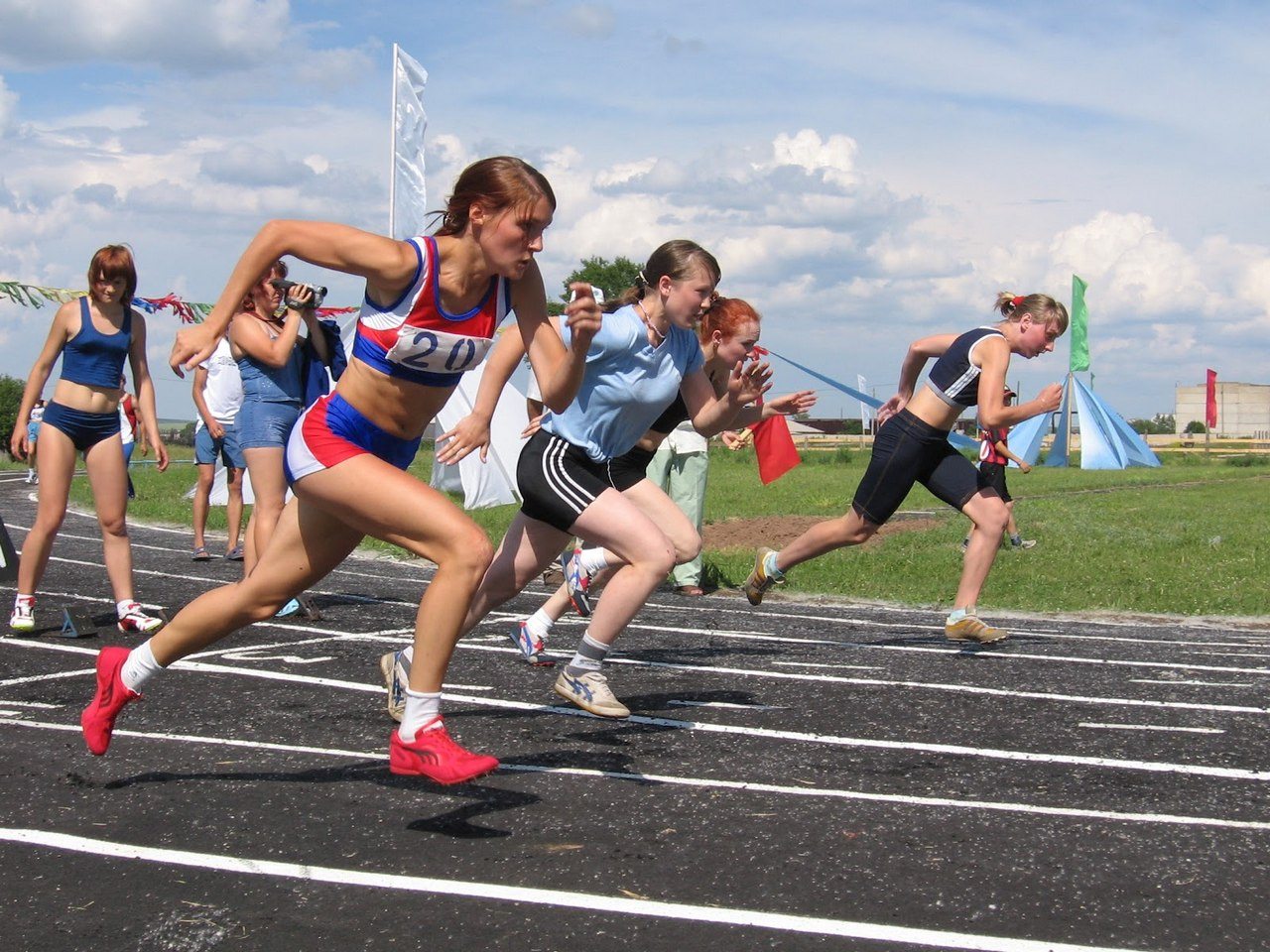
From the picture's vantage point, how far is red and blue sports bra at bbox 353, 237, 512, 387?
4500 mm

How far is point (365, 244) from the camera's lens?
14.4 ft

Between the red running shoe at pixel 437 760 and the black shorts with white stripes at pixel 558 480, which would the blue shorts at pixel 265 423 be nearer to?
the black shorts with white stripes at pixel 558 480

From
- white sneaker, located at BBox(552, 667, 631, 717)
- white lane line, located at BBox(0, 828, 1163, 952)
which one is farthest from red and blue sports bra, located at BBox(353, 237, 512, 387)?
white sneaker, located at BBox(552, 667, 631, 717)

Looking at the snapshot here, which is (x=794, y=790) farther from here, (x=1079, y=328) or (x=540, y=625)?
(x=1079, y=328)

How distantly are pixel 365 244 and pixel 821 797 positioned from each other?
7.57ft

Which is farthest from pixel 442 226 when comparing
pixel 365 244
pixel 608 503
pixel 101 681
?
pixel 101 681

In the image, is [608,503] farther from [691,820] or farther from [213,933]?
[213,933]

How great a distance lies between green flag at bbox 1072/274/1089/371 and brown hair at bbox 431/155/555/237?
136 ft

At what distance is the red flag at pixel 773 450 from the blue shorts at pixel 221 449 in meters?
3.82

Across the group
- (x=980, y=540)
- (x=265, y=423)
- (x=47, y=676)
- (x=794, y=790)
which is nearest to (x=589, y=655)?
(x=794, y=790)

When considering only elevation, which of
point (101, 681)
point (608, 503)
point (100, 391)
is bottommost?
point (101, 681)

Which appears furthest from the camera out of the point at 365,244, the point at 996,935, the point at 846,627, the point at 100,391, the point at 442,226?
the point at 846,627

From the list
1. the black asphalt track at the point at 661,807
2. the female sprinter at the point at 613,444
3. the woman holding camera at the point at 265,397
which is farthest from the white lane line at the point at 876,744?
the woman holding camera at the point at 265,397

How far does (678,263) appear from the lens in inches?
238
